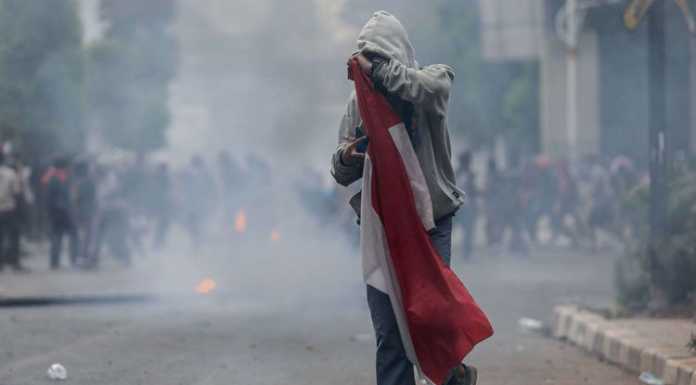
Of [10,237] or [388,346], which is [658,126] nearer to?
[388,346]

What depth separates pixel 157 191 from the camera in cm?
1892

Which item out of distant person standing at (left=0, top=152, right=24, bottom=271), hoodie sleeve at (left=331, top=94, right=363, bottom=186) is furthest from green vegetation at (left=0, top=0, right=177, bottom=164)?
hoodie sleeve at (left=331, top=94, right=363, bottom=186)

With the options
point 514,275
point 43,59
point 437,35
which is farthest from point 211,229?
point 437,35

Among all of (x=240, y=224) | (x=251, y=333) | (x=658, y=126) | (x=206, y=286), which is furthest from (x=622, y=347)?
(x=240, y=224)

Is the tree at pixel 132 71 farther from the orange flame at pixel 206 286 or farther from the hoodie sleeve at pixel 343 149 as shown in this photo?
the hoodie sleeve at pixel 343 149

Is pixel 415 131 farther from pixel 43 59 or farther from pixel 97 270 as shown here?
pixel 43 59

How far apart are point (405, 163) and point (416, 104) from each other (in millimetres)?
203

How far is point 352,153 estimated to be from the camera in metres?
4.41

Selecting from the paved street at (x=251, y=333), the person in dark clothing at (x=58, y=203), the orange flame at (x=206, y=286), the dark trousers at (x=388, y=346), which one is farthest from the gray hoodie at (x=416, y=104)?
the person in dark clothing at (x=58, y=203)

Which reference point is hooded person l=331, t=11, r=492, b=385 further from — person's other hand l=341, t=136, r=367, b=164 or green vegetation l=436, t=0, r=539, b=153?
green vegetation l=436, t=0, r=539, b=153

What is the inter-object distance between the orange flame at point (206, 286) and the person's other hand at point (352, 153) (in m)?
7.59

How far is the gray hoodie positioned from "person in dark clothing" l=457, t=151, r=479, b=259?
12664 mm

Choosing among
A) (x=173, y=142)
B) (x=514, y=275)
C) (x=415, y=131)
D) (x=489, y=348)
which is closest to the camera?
(x=415, y=131)

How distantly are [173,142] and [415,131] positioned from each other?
95.6 ft
